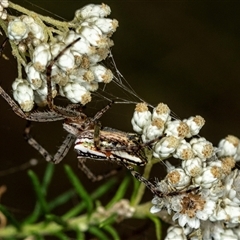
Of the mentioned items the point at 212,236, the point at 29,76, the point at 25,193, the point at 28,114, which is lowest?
the point at 25,193

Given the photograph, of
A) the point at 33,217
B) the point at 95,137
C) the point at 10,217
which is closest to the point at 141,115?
the point at 95,137

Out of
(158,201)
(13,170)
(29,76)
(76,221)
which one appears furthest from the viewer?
(13,170)

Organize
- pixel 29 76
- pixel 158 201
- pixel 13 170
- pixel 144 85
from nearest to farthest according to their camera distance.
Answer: pixel 29 76
pixel 158 201
pixel 13 170
pixel 144 85

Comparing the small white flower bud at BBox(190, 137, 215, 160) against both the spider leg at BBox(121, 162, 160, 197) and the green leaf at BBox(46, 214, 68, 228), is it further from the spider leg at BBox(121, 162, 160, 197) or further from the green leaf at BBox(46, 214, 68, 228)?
the green leaf at BBox(46, 214, 68, 228)

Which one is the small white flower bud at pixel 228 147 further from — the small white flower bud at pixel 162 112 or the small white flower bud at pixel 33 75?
the small white flower bud at pixel 33 75

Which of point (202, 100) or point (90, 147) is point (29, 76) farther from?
point (202, 100)

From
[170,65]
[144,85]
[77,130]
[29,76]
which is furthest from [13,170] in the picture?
[29,76]
